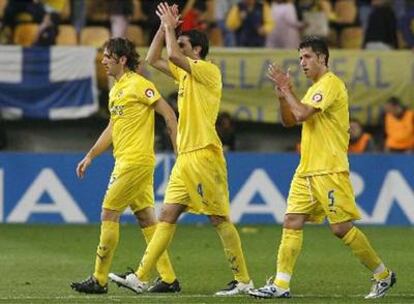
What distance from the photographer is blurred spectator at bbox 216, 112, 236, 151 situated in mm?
21172

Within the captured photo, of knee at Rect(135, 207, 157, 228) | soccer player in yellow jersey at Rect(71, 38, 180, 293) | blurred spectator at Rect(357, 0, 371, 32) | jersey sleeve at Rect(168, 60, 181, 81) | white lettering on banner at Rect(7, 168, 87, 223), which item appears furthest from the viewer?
blurred spectator at Rect(357, 0, 371, 32)

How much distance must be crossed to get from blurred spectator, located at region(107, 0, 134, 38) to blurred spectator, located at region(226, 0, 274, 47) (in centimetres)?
167

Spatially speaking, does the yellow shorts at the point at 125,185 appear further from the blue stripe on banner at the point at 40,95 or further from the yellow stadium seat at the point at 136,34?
the yellow stadium seat at the point at 136,34

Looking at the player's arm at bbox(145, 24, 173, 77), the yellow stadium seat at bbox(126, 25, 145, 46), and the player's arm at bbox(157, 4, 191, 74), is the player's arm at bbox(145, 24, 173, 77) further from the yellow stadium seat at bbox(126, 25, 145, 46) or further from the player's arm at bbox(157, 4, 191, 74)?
the yellow stadium seat at bbox(126, 25, 145, 46)

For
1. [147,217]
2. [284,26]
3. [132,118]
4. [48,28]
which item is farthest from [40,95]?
[132,118]

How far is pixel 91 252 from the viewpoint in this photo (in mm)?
15922

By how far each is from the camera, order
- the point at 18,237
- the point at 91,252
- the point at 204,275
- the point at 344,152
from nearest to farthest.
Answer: the point at 344,152 < the point at 204,275 < the point at 91,252 < the point at 18,237

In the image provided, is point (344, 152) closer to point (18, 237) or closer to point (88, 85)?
point (18, 237)

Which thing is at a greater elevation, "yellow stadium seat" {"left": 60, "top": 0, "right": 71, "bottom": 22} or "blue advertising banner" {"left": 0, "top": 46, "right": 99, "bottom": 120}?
"yellow stadium seat" {"left": 60, "top": 0, "right": 71, "bottom": 22}

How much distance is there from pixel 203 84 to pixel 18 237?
6489 mm

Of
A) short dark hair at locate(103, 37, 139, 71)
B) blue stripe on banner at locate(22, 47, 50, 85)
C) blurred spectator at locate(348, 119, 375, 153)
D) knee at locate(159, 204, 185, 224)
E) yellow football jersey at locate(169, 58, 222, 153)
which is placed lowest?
blurred spectator at locate(348, 119, 375, 153)

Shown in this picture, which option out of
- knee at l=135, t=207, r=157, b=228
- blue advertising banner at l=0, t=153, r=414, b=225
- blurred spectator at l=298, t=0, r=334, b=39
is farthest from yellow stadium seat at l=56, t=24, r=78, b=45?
knee at l=135, t=207, r=157, b=228

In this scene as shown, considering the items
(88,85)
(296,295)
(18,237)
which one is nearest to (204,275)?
(296,295)

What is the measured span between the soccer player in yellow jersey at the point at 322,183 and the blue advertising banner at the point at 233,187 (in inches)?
319
